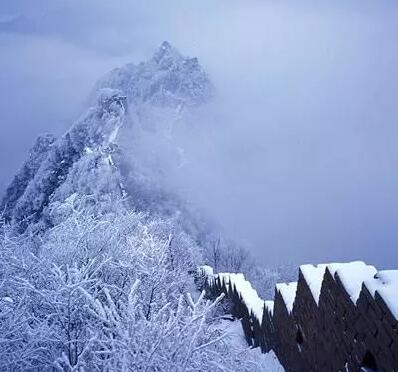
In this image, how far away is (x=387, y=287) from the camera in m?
4.51

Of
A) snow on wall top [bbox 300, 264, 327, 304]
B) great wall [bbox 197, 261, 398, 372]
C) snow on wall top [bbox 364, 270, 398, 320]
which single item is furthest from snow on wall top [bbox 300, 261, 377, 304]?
snow on wall top [bbox 300, 264, 327, 304]

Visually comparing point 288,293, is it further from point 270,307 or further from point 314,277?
point 314,277

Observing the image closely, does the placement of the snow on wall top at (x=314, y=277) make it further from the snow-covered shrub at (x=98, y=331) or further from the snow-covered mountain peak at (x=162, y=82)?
the snow-covered mountain peak at (x=162, y=82)

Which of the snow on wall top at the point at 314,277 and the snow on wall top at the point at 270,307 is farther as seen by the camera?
the snow on wall top at the point at 270,307

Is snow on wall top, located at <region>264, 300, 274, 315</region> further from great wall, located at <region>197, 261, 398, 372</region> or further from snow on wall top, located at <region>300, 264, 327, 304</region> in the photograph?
snow on wall top, located at <region>300, 264, 327, 304</region>

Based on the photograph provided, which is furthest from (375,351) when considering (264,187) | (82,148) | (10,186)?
(264,187)

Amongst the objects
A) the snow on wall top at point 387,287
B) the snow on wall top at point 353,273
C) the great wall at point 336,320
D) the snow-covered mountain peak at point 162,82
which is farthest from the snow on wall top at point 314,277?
the snow-covered mountain peak at point 162,82

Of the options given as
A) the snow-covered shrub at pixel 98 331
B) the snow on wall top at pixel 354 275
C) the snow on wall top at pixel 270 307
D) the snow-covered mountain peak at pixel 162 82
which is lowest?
the snow-covered shrub at pixel 98 331

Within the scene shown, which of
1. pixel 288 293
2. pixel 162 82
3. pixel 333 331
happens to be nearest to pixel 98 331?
pixel 288 293

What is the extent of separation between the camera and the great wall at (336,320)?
4473 mm

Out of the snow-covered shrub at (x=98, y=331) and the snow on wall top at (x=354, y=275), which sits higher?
the snow on wall top at (x=354, y=275)

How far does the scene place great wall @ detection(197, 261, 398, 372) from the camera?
4473mm

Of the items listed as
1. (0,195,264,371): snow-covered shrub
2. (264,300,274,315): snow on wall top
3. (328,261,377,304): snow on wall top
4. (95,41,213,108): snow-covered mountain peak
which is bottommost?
(0,195,264,371): snow-covered shrub

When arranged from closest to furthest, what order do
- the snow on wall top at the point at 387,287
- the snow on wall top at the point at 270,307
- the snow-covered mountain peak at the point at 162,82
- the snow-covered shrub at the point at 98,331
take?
1. the snow on wall top at the point at 387,287
2. the snow-covered shrub at the point at 98,331
3. the snow on wall top at the point at 270,307
4. the snow-covered mountain peak at the point at 162,82
